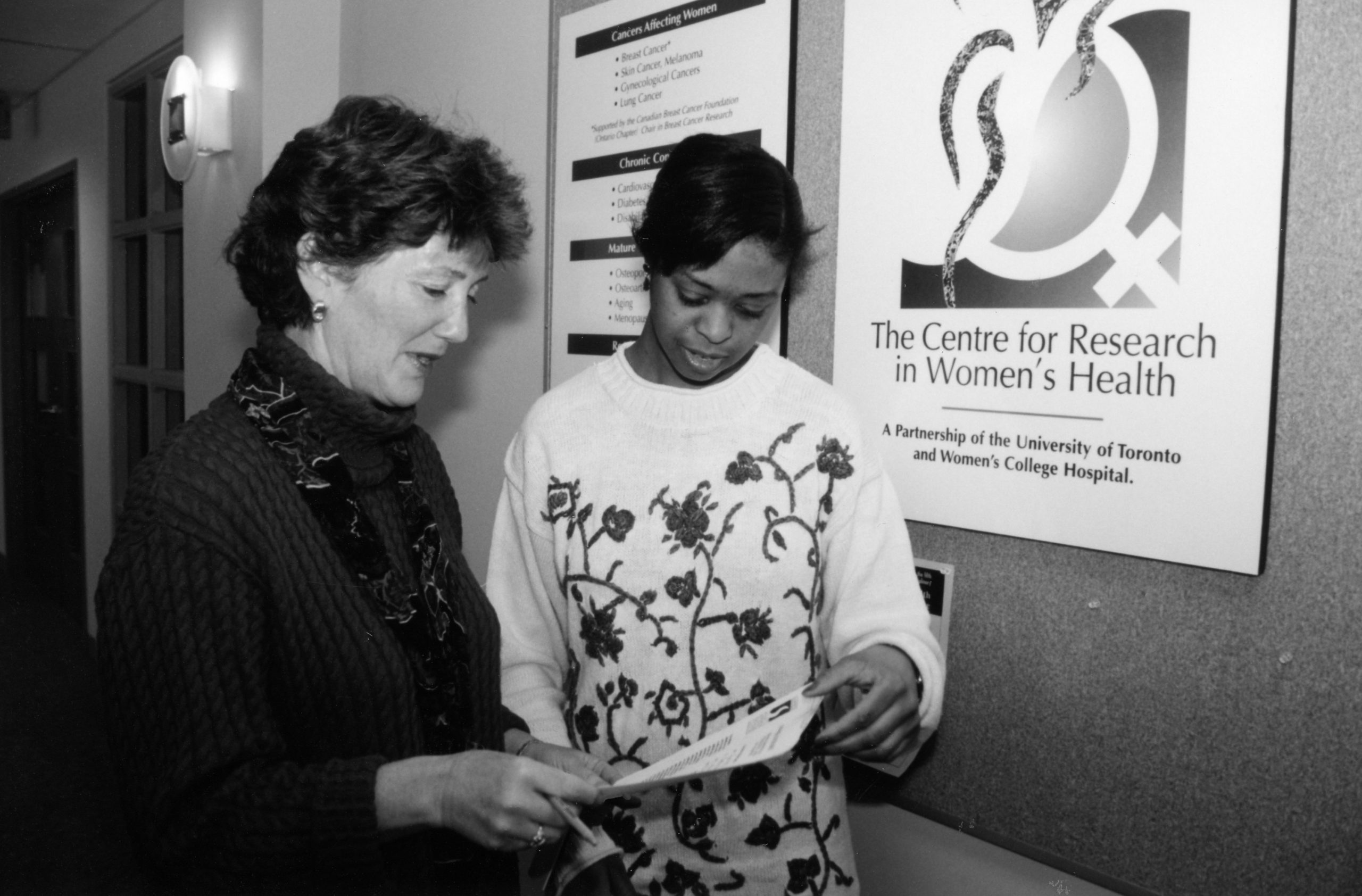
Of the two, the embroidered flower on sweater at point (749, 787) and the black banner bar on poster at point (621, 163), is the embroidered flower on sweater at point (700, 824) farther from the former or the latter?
the black banner bar on poster at point (621, 163)

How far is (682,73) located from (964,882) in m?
1.40

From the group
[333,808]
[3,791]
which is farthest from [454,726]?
[3,791]

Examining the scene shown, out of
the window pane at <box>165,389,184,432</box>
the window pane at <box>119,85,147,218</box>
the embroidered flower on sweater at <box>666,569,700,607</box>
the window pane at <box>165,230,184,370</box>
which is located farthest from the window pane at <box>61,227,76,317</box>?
the embroidered flower on sweater at <box>666,569,700,607</box>

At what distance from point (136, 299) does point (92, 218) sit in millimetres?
536

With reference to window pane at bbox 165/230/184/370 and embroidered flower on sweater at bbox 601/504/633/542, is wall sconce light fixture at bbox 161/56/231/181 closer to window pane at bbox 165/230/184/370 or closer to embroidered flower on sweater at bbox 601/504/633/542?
window pane at bbox 165/230/184/370

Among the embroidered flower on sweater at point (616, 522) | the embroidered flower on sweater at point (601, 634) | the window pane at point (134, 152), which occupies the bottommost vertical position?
the embroidered flower on sweater at point (601, 634)

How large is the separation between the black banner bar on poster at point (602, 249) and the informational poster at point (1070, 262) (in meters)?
0.50

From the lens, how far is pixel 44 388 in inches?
194

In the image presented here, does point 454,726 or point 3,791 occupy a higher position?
point 454,726

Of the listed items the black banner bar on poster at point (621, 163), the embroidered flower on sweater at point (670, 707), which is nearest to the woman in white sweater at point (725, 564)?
Result: the embroidered flower on sweater at point (670, 707)

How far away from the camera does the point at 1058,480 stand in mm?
1162

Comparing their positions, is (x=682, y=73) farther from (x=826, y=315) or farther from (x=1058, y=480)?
(x=1058, y=480)

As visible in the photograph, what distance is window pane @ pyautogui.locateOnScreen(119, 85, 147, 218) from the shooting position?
3.97 metres

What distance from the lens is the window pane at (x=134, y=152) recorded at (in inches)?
156
